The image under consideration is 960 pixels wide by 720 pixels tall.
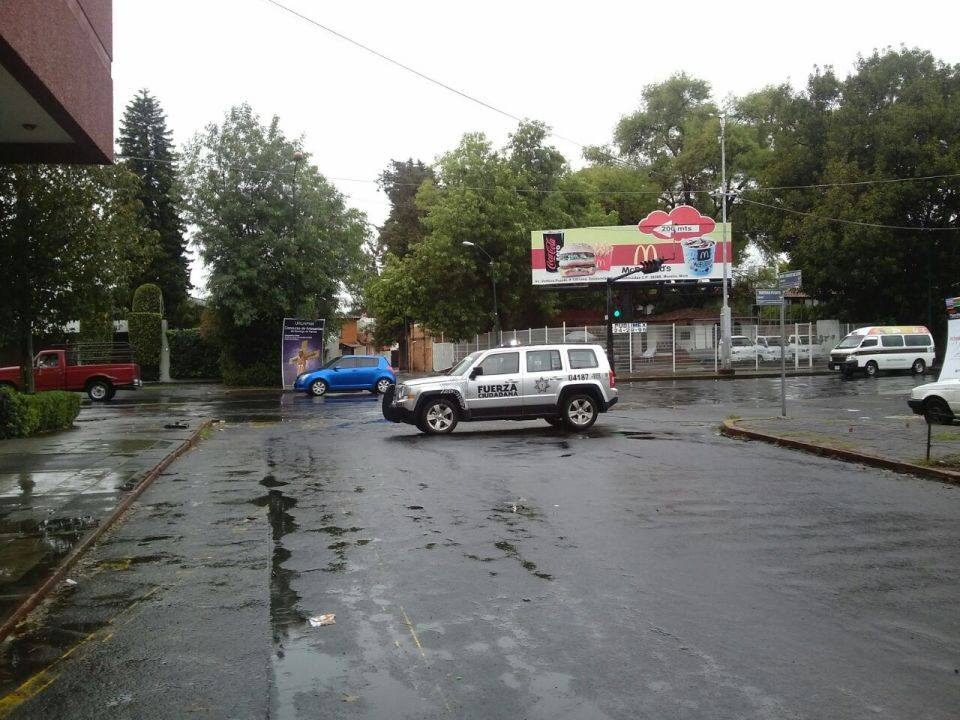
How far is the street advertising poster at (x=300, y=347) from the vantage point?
37531 millimetres

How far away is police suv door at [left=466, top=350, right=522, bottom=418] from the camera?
647 inches

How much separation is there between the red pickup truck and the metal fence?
1745 cm

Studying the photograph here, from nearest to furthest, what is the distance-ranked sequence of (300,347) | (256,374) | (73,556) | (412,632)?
1. (412,632)
2. (73,556)
3. (300,347)
4. (256,374)

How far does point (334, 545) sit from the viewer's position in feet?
24.0

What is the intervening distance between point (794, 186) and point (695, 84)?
1765 cm

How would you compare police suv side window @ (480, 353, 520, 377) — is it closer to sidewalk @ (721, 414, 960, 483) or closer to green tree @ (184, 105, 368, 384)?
sidewalk @ (721, 414, 960, 483)

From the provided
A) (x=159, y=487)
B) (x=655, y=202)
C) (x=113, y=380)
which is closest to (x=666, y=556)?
(x=159, y=487)

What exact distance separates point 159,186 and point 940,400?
52.4 metres

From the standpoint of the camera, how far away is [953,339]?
1293 centimetres

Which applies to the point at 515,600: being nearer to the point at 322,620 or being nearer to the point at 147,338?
the point at 322,620

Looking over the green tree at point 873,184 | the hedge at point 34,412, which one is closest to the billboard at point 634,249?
the green tree at point 873,184

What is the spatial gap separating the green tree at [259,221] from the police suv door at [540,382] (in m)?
23.8

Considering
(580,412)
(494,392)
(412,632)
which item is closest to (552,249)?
(580,412)

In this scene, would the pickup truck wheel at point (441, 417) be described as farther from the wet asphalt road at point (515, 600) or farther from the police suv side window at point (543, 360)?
the wet asphalt road at point (515, 600)
